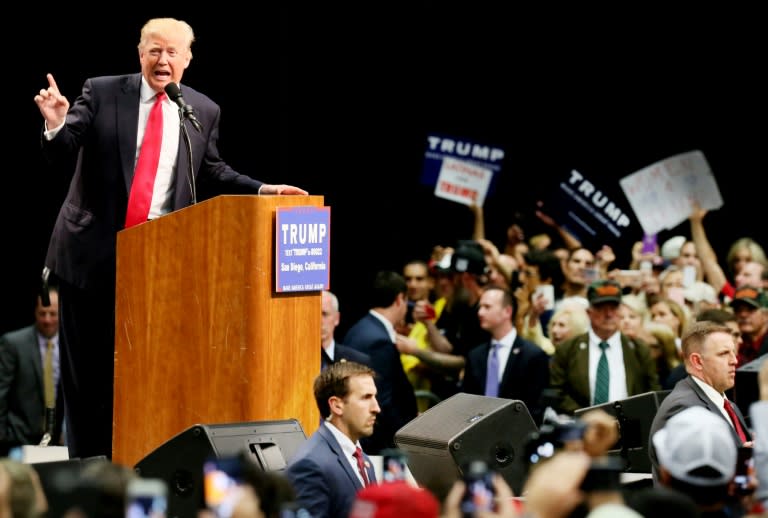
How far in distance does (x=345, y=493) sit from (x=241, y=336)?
761mm

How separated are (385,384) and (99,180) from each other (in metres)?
3.08

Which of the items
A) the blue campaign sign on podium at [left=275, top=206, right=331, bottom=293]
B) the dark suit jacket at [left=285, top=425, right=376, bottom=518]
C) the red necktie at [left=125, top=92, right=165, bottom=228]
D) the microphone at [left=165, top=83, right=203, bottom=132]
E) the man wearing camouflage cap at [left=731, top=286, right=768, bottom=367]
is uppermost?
the microphone at [left=165, top=83, right=203, bottom=132]

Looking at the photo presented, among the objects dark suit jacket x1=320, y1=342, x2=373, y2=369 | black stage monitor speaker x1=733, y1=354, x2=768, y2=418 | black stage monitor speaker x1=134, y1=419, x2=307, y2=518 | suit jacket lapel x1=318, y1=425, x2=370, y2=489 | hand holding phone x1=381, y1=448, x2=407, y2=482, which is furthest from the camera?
dark suit jacket x1=320, y1=342, x2=373, y2=369

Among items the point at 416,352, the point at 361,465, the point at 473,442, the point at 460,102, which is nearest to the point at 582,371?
the point at 416,352

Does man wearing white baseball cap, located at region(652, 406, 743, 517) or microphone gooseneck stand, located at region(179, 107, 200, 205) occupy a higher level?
microphone gooseneck stand, located at region(179, 107, 200, 205)

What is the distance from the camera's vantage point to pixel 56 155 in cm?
492

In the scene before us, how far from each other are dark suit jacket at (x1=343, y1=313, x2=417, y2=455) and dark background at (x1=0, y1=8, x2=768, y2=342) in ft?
8.09

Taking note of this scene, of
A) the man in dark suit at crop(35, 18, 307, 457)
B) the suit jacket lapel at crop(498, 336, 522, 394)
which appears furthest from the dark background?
the man in dark suit at crop(35, 18, 307, 457)

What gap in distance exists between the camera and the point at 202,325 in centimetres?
501

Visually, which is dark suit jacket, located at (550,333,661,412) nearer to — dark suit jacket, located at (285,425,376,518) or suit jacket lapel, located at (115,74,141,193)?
dark suit jacket, located at (285,425,376,518)

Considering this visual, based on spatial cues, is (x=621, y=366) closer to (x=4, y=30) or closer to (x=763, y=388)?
(x=763, y=388)

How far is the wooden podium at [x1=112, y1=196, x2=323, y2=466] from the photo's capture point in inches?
195

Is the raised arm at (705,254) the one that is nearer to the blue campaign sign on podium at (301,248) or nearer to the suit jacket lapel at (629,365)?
the suit jacket lapel at (629,365)

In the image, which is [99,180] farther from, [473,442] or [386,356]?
[386,356]
